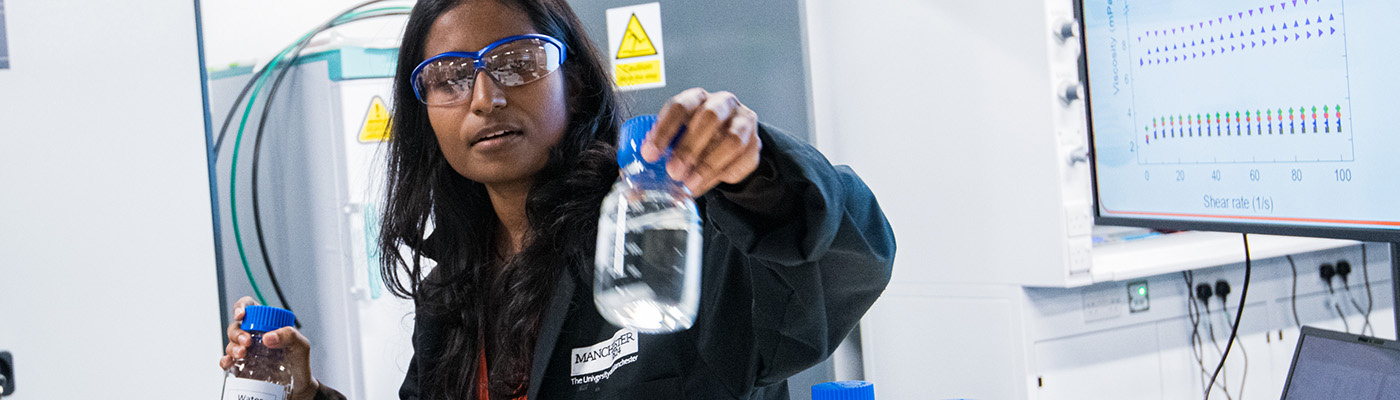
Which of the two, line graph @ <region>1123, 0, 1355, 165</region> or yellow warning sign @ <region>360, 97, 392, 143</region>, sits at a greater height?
yellow warning sign @ <region>360, 97, 392, 143</region>

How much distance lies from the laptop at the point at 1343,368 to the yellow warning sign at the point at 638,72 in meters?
1.41

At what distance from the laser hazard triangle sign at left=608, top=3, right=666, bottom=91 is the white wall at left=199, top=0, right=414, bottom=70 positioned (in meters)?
0.56

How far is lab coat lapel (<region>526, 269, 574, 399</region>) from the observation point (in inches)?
45.1

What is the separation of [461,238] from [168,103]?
0.58 metres

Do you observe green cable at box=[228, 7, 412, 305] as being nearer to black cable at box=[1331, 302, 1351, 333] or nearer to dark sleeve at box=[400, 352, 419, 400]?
dark sleeve at box=[400, 352, 419, 400]

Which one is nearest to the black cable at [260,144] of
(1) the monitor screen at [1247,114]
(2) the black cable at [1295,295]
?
(1) the monitor screen at [1247,114]

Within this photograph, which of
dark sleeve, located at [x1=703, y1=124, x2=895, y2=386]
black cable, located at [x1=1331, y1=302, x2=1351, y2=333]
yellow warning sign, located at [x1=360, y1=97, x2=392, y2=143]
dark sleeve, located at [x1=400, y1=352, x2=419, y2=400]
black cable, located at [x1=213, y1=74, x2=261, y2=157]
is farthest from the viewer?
black cable, located at [x1=1331, y1=302, x2=1351, y2=333]

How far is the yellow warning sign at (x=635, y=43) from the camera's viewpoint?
2227 mm

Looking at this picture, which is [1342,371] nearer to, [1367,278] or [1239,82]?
[1239,82]

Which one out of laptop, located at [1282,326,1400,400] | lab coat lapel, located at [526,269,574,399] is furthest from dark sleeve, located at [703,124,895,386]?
laptop, located at [1282,326,1400,400]

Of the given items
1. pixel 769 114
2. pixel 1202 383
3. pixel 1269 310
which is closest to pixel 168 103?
pixel 769 114

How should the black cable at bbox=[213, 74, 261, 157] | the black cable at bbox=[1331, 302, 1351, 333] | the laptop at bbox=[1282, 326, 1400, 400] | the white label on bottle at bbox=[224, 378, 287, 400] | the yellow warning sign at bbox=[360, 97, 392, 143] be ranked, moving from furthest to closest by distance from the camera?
the black cable at bbox=[1331, 302, 1351, 333], the black cable at bbox=[213, 74, 261, 157], the yellow warning sign at bbox=[360, 97, 392, 143], the white label on bottle at bbox=[224, 378, 287, 400], the laptop at bbox=[1282, 326, 1400, 400]

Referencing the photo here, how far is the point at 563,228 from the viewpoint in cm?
123

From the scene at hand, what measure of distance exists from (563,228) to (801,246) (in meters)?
0.48
